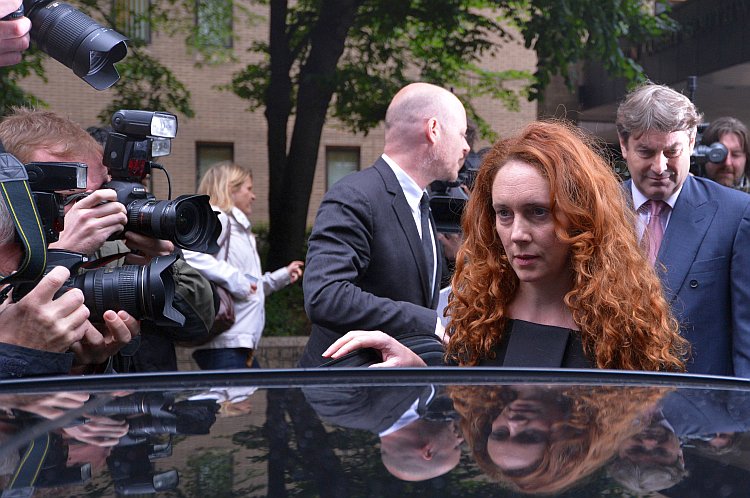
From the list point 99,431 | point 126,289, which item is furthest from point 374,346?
point 99,431

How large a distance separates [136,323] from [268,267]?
33.2 ft

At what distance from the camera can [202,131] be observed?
2062 cm

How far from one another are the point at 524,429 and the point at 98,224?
1962 mm

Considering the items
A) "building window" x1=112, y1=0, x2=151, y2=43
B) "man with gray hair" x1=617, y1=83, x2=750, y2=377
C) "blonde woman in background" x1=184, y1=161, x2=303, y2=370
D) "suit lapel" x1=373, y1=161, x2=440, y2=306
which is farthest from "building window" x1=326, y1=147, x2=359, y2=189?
"man with gray hair" x1=617, y1=83, x2=750, y2=377

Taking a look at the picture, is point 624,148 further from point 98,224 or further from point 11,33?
point 11,33

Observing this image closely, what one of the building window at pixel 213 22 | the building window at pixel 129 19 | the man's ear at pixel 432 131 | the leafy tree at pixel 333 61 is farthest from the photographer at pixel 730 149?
the building window at pixel 213 22

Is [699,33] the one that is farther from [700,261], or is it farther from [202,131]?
[700,261]

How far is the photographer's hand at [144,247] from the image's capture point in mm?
3076

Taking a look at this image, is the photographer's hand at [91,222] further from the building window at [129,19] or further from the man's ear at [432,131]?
the building window at [129,19]

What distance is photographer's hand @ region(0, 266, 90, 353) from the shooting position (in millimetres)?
2455

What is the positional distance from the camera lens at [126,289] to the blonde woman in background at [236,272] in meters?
3.11

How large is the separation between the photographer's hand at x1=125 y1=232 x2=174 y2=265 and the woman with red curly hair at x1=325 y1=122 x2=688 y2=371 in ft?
3.41

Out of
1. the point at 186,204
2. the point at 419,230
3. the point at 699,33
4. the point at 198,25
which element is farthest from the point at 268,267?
the point at 186,204

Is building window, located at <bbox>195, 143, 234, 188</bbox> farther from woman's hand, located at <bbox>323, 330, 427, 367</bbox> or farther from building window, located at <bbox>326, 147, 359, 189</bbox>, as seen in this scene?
woman's hand, located at <bbox>323, 330, 427, 367</bbox>
